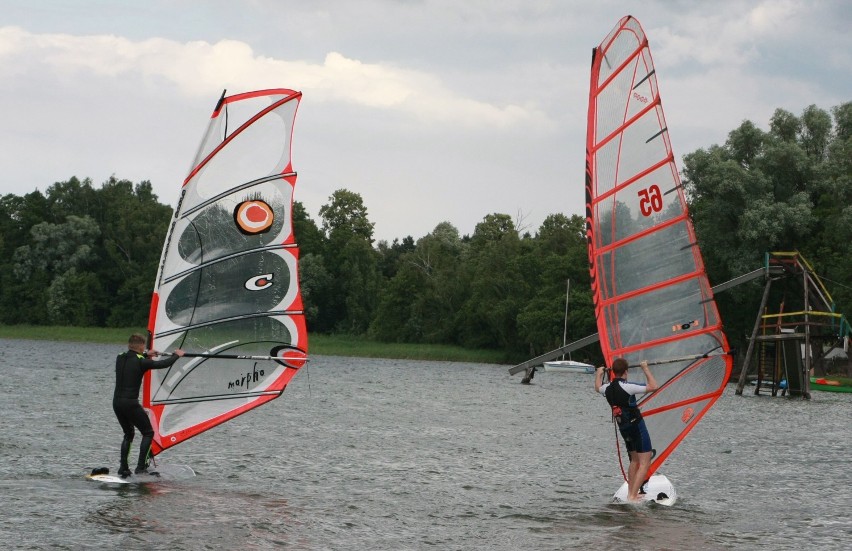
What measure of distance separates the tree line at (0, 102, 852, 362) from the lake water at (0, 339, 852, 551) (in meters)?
24.1

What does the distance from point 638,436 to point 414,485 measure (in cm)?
351

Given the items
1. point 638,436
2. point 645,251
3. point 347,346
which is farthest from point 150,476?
point 347,346

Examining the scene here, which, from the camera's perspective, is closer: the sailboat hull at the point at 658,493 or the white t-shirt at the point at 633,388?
the white t-shirt at the point at 633,388

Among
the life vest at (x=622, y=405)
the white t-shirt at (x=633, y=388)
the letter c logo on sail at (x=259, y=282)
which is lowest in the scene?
the life vest at (x=622, y=405)

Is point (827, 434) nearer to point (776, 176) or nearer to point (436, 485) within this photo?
point (436, 485)

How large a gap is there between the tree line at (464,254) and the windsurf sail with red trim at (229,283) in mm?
38638

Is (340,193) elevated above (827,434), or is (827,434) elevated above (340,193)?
(340,193)

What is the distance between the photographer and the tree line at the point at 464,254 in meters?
48.6

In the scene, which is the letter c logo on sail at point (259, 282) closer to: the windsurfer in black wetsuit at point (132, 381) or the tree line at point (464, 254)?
the windsurfer in black wetsuit at point (132, 381)

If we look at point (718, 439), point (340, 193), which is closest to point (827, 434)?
point (718, 439)

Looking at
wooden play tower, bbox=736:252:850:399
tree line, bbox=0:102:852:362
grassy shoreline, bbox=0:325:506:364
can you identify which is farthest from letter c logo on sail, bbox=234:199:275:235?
grassy shoreline, bbox=0:325:506:364

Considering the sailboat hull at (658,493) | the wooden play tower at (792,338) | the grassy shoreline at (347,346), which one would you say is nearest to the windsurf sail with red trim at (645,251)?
the sailboat hull at (658,493)

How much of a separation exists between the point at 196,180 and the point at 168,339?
1.74 meters

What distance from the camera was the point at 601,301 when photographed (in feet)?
36.9
